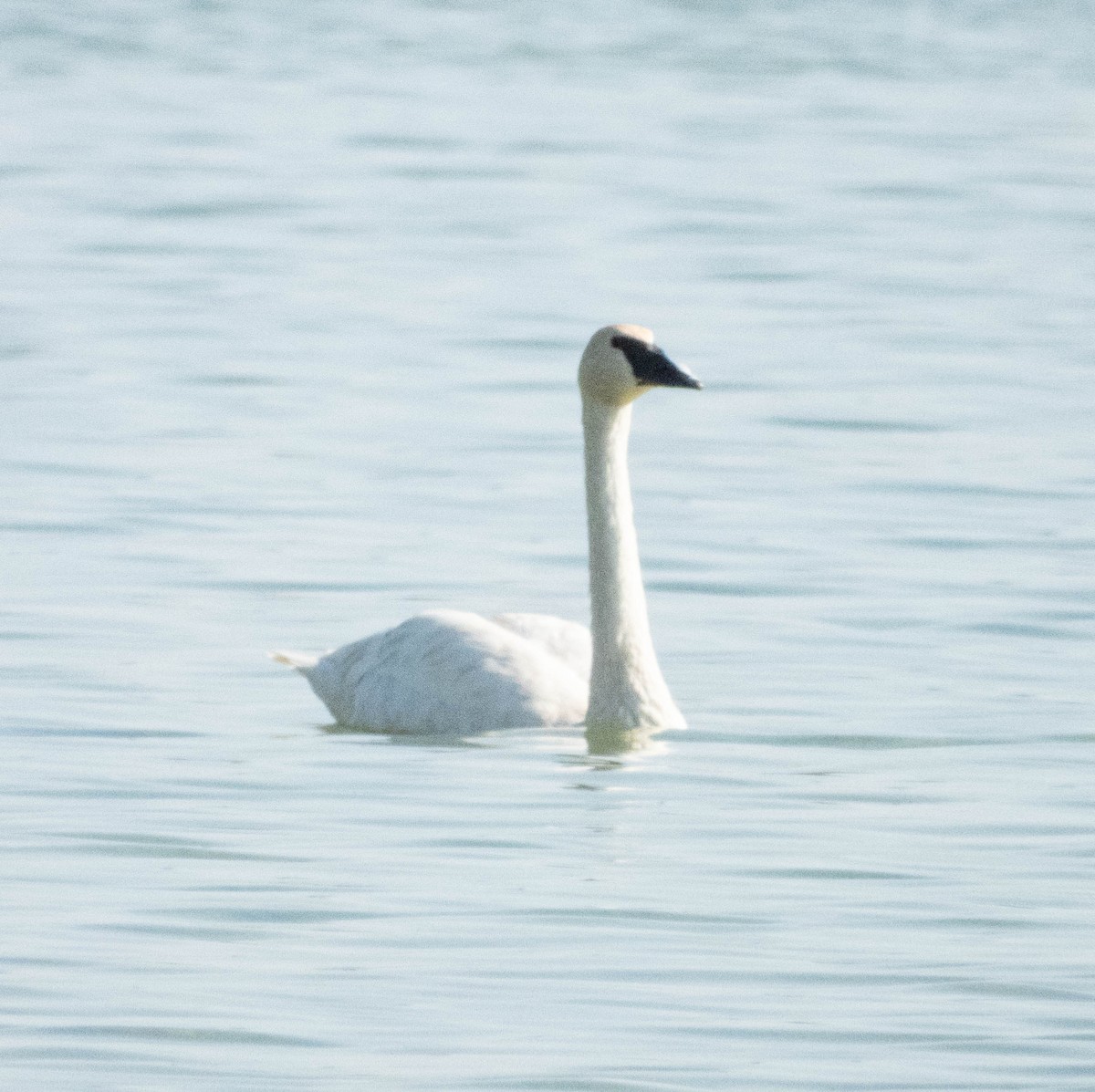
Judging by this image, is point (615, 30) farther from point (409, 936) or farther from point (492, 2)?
point (409, 936)

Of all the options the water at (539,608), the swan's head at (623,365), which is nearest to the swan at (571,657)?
the swan's head at (623,365)

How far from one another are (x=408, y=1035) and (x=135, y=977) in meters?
0.78

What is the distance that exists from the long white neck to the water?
0.58 feet

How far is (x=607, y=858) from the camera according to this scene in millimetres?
8859

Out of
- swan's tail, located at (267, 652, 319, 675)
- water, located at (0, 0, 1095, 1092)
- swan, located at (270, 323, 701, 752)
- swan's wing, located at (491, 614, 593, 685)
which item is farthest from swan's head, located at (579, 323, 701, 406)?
swan's tail, located at (267, 652, 319, 675)

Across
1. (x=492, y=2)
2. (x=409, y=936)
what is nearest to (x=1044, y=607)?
(x=409, y=936)

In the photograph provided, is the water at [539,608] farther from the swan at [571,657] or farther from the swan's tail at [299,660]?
the swan's tail at [299,660]

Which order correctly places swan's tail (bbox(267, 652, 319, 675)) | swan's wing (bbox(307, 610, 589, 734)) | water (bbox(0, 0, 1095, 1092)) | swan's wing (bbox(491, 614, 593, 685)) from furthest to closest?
swan's tail (bbox(267, 652, 319, 675)), swan's wing (bbox(491, 614, 593, 685)), swan's wing (bbox(307, 610, 589, 734)), water (bbox(0, 0, 1095, 1092))

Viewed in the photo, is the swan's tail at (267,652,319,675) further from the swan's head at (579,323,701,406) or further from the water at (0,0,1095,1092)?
the swan's head at (579,323,701,406)

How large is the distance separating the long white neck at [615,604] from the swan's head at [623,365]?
0.32 feet

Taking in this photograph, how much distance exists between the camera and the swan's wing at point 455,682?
10.6 m

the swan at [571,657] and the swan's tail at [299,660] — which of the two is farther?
the swan's tail at [299,660]

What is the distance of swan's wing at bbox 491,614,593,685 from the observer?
36.2 ft

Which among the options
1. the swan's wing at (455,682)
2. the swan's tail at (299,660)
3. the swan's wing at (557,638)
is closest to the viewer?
the swan's wing at (455,682)
